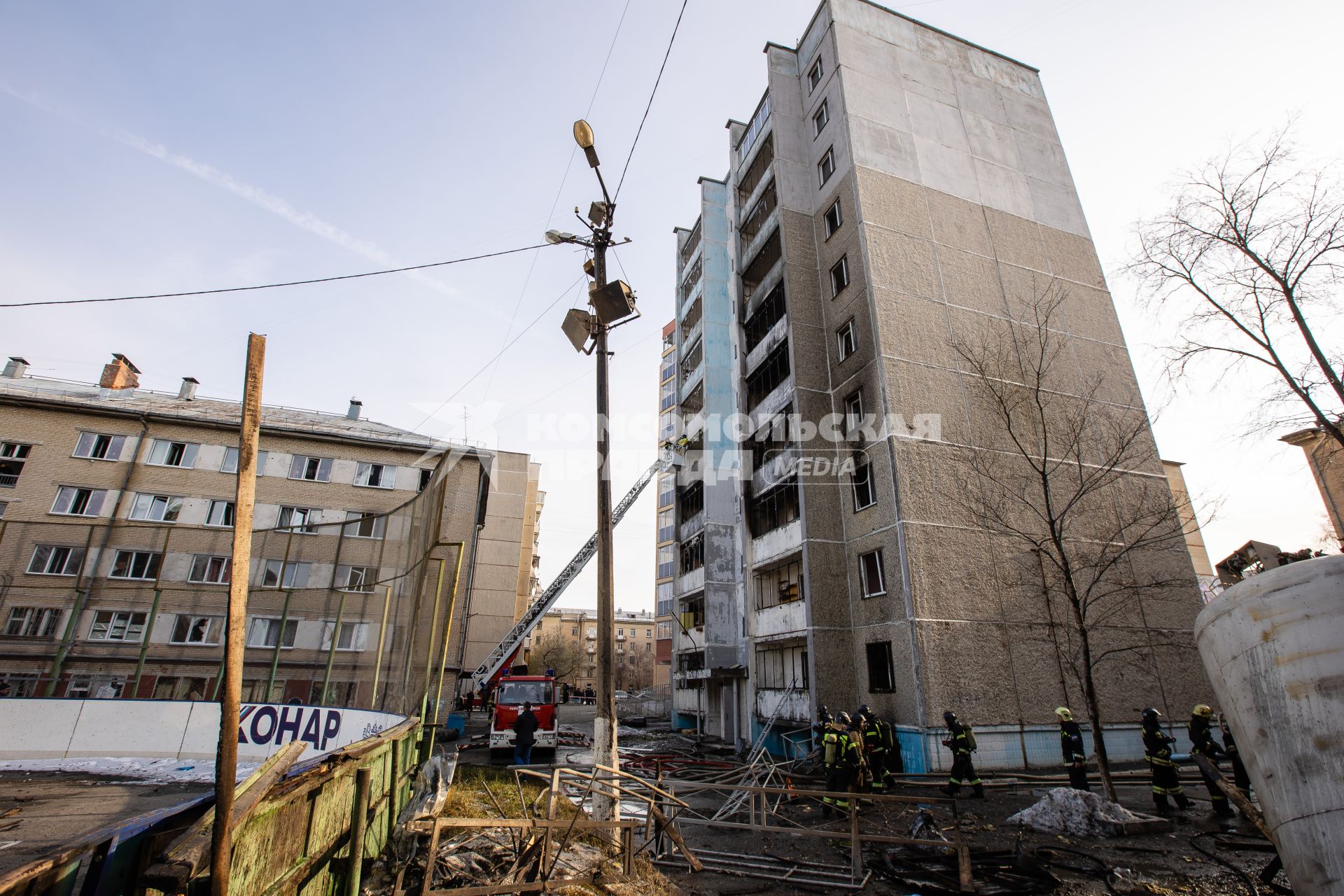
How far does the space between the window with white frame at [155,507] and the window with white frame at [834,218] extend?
31.5 m

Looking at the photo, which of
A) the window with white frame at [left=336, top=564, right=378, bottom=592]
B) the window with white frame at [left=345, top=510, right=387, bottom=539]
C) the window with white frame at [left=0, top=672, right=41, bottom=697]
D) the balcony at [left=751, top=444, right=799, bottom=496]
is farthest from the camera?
the balcony at [left=751, top=444, right=799, bottom=496]

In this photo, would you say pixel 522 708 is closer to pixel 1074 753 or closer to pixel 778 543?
pixel 778 543

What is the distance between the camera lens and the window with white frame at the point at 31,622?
40.8 ft

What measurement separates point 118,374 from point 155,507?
29.2ft

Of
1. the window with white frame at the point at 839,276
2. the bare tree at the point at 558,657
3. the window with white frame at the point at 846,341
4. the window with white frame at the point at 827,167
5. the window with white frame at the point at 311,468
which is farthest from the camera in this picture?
the bare tree at the point at 558,657

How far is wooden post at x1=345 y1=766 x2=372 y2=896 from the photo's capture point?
15.9ft

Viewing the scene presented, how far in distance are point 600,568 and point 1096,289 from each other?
77.0ft

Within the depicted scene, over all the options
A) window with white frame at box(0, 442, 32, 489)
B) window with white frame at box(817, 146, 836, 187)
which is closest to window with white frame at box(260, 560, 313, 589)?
window with white frame at box(817, 146, 836, 187)

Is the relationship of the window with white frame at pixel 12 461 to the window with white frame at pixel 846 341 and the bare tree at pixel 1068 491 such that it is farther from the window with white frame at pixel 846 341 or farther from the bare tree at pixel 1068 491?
the bare tree at pixel 1068 491

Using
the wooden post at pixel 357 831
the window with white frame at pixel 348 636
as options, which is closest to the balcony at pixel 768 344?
the window with white frame at pixel 348 636

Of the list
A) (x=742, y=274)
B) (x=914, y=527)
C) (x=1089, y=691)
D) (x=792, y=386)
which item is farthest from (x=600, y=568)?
(x=742, y=274)

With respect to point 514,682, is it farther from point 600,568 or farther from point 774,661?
point 600,568

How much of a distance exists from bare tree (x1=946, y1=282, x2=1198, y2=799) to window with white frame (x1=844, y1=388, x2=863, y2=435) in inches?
127

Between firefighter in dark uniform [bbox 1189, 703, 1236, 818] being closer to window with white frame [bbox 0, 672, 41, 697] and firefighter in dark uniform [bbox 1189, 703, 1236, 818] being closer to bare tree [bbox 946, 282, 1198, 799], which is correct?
bare tree [bbox 946, 282, 1198, 799]
